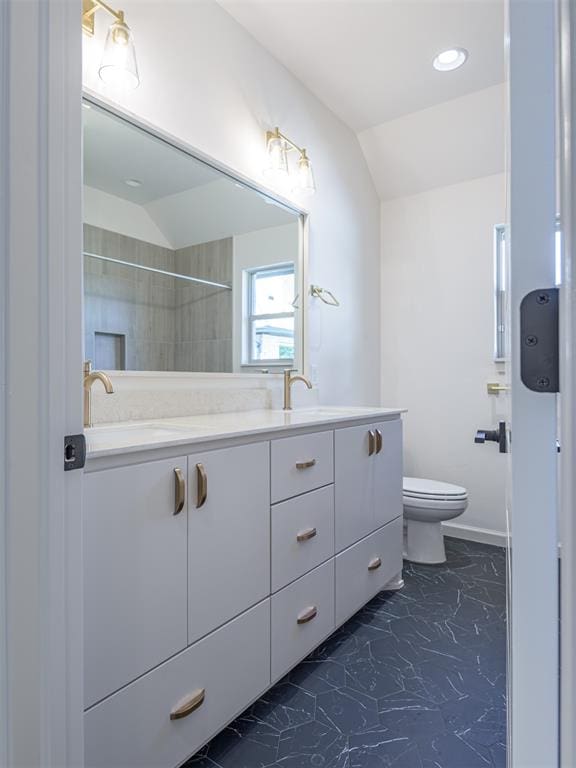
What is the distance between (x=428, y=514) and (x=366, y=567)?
26.7 inches

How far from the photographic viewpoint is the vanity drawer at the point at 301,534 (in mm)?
1443

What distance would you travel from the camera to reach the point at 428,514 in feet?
8.07

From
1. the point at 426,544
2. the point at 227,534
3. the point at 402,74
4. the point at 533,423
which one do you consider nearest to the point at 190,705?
the point at 227,534

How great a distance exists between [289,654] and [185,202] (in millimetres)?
1784

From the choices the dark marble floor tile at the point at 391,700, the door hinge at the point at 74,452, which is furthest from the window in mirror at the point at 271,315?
the door hinge at the point at 74,452

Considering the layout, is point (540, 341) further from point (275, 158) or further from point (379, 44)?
point (379, 44)

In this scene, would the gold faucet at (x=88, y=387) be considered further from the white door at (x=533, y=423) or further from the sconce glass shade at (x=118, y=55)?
the white door at (x=533, y=423)

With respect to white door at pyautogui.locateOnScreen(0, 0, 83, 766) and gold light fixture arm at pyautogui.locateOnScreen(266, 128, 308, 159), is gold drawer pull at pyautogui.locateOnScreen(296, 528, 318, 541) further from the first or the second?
gold light fixture arm at pyautogui.locateOnScreen(266, 128, 308, 159)

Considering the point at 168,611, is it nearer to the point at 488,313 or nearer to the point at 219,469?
the point at 219,469

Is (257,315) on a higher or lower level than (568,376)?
higher

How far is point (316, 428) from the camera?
163 centimetres

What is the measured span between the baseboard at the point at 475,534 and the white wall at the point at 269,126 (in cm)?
103

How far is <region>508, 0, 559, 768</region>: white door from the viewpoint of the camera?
0.37 metres

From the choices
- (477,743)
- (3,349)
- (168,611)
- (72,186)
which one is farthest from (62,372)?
(477,743)
